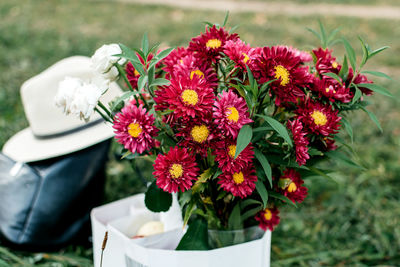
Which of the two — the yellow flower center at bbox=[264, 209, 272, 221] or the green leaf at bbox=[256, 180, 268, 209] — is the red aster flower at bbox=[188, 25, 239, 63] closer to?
the green leaf at bbox=[256, 180, 268, 209]

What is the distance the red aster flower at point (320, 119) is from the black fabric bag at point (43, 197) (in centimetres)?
85

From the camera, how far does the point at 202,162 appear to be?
0.90m

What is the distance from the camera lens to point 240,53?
809 millimetres

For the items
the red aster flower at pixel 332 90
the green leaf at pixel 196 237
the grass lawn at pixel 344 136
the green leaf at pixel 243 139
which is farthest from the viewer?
the grass lawn at pixel 344 136

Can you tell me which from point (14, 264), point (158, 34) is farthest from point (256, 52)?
point (158, 34)

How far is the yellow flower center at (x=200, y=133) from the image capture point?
0.79m

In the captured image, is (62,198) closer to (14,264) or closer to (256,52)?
(14,264)

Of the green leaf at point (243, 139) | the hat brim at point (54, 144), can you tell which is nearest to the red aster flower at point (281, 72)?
the green leaf at point (243, 139)

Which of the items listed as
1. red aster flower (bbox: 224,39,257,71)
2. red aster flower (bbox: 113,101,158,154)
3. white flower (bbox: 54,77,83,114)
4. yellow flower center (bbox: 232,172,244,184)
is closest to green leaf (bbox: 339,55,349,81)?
red aster flower (bbox: 224,39,257,71)

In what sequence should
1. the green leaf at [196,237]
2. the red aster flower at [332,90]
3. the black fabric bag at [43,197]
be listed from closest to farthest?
the red aster flower at [332,90] → the green leaf at [196,237] → the black fabric bag at [43,197]

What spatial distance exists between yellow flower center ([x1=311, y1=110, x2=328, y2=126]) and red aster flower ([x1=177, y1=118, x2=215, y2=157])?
210 mm

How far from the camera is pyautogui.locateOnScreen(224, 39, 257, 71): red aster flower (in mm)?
809

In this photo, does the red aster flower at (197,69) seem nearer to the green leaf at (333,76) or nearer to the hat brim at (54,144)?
the green leaf at (333,76)

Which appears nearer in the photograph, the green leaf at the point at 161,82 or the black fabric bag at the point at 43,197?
the green leaf at the point at 161,82
